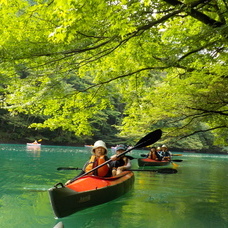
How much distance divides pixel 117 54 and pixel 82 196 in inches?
157

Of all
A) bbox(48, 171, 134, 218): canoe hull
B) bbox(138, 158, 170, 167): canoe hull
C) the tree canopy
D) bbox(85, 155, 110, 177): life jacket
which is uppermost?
the tree canopy

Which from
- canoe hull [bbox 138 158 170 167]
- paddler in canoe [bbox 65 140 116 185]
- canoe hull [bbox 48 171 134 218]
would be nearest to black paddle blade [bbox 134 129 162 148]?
paddler in canoe [bbox 65 140 116 185]

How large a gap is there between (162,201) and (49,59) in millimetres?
4584

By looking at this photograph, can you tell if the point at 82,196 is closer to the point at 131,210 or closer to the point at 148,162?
the point at 131,210

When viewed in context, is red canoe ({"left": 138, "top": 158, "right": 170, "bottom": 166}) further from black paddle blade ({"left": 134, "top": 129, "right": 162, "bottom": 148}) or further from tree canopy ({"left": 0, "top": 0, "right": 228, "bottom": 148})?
black paddle blade ({"left": 134, "top": 129, "right": 162, "bottom": 148})

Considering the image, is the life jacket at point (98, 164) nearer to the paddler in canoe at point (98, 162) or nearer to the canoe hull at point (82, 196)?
the paddler in canoe at point (98, 162)

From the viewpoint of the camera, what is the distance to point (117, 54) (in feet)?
23.3

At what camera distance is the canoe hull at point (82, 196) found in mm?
4609

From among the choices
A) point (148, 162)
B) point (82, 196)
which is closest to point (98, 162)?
point (82, 196)

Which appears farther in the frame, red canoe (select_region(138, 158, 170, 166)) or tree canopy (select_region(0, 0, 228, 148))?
red canoe (select_region(138, 158, 170, 166))

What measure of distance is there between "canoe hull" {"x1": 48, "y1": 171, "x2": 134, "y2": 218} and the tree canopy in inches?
107

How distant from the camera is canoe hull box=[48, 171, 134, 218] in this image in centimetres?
461

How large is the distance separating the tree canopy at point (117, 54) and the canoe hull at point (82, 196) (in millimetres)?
2719

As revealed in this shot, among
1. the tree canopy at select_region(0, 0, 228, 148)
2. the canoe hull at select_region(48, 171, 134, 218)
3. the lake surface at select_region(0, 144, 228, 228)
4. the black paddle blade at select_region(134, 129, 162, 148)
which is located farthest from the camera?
the black paddle blade at select_region(134, 129, 162, 148)
